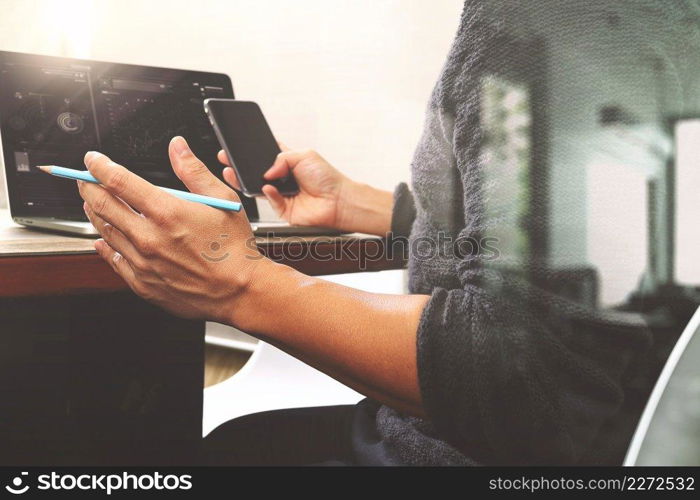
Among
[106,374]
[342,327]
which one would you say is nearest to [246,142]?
[106,374]

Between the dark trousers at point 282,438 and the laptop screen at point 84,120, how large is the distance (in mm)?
375

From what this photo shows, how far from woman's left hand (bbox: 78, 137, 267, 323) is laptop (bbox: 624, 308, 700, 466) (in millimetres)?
314

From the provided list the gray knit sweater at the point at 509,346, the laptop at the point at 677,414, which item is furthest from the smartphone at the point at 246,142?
the laptop at the point at 677,414

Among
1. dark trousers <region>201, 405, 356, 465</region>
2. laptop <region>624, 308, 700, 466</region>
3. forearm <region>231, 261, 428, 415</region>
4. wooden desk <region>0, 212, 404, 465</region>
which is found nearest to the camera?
laptop <region>624, 308, 700, 466</region>

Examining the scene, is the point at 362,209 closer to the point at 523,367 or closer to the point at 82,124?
the point at 82,124

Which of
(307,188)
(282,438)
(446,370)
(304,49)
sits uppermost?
(304,49)

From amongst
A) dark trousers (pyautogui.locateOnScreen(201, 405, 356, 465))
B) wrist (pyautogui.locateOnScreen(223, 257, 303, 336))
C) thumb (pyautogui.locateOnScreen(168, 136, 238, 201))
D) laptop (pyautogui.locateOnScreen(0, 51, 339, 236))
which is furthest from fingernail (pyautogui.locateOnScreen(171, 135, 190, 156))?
dark trousers (pyautogui.locateOnScreen(201, 405, 356, 465))

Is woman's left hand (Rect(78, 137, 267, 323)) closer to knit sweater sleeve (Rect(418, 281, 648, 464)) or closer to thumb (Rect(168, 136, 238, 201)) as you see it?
thumb (Rect(168, 136, 238, 201))

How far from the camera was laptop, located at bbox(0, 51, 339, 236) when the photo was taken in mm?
813

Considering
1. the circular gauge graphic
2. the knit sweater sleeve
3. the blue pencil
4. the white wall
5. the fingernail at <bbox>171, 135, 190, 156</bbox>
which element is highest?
the white wall

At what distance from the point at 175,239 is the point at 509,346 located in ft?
0.91

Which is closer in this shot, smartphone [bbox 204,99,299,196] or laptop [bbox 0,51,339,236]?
laptop [bbox 0,51,339,236]

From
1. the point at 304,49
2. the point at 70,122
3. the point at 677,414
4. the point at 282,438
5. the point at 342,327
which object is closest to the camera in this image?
the point at 677,414

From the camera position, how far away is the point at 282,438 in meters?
0.75
